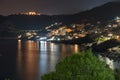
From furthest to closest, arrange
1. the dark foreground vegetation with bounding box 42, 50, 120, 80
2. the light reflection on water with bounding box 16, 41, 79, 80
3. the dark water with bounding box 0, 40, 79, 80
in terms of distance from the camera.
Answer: the light reflection on water with bounding box 16, 41, 79, 80 < the dark water with bounding box 0, 40, 79, 80 < the dark foreground vegetation with bounding box 42, 50, 120, 80

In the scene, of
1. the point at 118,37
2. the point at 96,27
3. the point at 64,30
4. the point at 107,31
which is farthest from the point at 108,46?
the point at 64,30

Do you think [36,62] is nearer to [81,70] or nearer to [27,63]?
[27,63]

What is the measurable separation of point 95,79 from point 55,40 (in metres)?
171

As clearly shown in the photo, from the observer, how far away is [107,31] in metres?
134

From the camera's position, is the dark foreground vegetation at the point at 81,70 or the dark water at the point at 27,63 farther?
the dark water at the point at 27,63

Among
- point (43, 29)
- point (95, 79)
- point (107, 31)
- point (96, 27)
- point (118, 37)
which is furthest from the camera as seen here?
point (43, 29)

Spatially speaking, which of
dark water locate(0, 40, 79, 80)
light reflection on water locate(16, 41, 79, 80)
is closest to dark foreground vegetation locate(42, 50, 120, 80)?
dark water locate(0, 40, 79, 80)

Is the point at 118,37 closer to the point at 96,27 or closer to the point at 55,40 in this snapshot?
the point at 96,27

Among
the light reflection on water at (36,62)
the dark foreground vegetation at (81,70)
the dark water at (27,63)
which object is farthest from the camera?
the light reflection on water at (36,62)

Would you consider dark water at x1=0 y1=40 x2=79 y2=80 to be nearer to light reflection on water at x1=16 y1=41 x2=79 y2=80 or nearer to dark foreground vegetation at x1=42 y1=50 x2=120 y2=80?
light reflection on water at x1=16 y1=41 x2=79 y2=80

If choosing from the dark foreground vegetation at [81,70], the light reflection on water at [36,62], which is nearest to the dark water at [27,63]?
the light reflection on water at [36,62]

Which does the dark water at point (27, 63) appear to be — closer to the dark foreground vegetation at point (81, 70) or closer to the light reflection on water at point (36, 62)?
the light reflection on water at point (36, 62)

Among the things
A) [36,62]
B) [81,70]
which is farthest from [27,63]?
[81,70]

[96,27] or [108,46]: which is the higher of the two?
[96,27]
